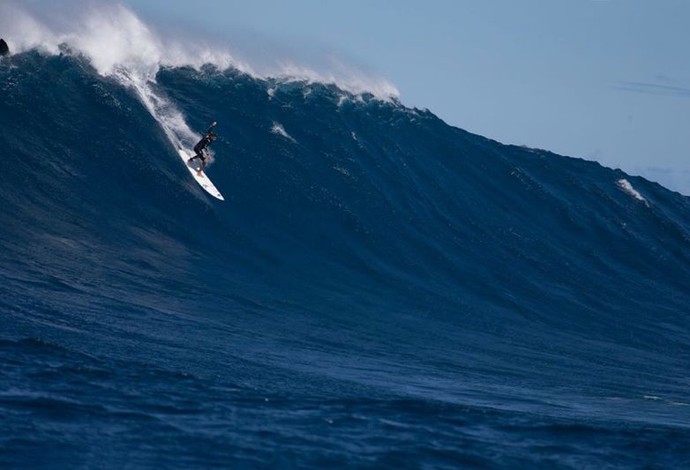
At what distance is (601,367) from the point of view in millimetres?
14742

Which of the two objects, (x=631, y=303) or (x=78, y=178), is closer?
(x=78, y=178)

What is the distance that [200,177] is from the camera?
19453mm

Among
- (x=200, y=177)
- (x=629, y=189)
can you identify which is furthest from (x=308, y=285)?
(x=629, y=189)

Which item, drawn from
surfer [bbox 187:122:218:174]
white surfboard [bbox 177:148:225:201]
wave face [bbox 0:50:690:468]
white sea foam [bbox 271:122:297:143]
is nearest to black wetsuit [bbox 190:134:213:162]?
surfer [bbox 187:122:218:174]

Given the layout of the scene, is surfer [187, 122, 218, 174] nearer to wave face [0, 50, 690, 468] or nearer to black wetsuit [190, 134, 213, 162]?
black wetsuit [190, 134, 213, 162]

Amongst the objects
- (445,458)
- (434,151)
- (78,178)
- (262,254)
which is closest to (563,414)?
(445,458)

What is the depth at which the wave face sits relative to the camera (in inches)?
327

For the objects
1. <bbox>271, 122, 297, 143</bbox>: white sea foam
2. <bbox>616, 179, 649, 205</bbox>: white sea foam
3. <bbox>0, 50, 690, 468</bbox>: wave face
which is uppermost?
<bbox>616, 179, 649, 205</bbox>: white sea foam

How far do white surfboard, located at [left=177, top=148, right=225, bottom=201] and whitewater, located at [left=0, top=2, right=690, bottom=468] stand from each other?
1.04 ft

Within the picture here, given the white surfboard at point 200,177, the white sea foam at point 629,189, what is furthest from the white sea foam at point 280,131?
the white sea foam at point 629,189

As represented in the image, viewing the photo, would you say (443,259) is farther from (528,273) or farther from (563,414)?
(563,414)

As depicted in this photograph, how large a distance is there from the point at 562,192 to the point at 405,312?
12.5 m

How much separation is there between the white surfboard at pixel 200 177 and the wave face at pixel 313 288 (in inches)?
9.5

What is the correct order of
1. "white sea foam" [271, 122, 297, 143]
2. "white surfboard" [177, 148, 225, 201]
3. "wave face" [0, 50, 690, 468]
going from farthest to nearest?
"white sea foam" [271, 122, 297, 143] → "white surfboard" [177, 148, 225, 201] → "wave face" [0, 50, 690, 468]
